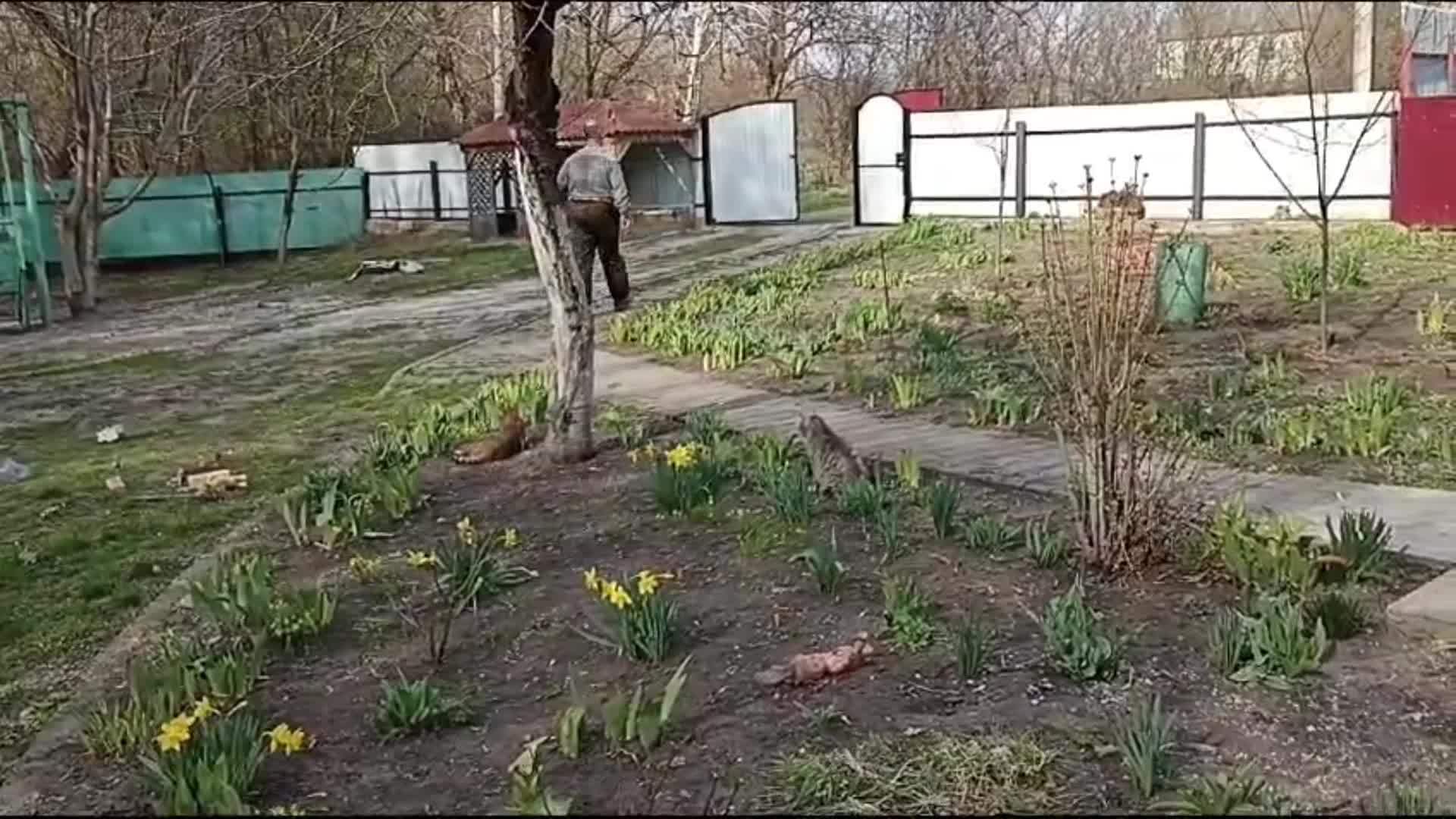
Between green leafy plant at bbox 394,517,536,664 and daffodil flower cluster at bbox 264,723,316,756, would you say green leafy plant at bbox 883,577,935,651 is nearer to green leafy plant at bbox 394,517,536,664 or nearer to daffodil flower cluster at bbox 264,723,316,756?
green leafy plant at bbox 394,517,536,664

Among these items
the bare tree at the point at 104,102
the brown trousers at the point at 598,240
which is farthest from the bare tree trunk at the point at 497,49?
the bare tree at the point at 104,102

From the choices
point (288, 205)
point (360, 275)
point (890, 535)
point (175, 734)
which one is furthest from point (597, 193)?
point (288, 205)

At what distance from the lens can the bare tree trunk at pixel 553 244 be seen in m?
6.33

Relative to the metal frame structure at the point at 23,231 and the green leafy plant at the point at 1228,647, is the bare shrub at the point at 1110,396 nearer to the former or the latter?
the green leafy plant at the point at 1228,647

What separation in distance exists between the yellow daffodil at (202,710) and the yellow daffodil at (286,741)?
138 mm

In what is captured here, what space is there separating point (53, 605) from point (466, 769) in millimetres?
2685

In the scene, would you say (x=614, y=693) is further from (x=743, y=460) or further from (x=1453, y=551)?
(x=1453, y=551)

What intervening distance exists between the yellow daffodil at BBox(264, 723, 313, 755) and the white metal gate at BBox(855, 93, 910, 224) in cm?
1935

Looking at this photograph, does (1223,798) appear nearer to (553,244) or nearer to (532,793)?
(532,793)

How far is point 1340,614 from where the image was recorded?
4.02 metres

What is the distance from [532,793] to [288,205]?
2207 cm

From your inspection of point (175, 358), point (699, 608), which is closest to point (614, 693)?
point (699, 608)

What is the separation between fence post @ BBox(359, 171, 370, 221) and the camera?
26.6 metres

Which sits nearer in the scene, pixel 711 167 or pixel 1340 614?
pixel 1340 614
